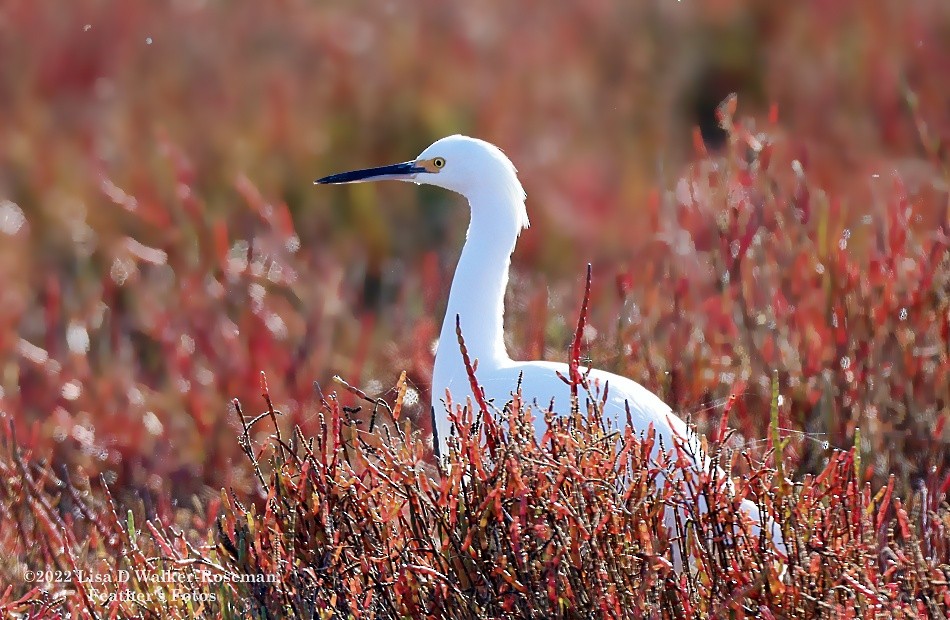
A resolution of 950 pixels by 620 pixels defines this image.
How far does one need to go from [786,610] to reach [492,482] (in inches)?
21.2

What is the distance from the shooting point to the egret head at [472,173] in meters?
3.77

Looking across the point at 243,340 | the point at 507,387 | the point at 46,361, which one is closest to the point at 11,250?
the point at 46,361

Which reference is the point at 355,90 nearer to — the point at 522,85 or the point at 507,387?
the point at 522,85

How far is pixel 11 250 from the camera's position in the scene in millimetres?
8156

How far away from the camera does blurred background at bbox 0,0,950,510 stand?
414 centimetres

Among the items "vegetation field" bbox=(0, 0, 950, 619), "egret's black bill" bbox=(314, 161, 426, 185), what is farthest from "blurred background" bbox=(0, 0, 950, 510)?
"egret's black bill" bbox=(314, 161, 426, 185)

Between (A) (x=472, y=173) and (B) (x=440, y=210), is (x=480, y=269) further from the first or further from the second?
(B) (x=440, y=210)

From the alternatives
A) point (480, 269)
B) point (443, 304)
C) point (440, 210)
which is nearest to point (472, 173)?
point (480, 269)

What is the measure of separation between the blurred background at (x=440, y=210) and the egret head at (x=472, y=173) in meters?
0.56

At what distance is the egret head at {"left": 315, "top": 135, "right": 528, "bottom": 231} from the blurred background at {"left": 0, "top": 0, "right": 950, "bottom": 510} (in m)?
0.56

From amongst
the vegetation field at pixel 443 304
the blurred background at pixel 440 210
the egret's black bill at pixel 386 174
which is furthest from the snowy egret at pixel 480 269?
the blurred background at pixel 440 210

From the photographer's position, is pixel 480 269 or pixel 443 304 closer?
pixel 480 269

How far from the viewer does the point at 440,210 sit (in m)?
8.70

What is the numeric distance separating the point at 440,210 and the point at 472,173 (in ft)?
16.1
